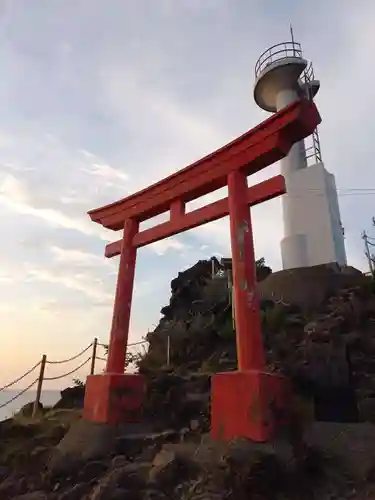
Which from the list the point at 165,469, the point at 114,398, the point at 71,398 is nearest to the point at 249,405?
the point at 165,469

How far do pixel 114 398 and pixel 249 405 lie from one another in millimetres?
2296

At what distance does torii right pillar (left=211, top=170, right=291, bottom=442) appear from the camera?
4382 mm

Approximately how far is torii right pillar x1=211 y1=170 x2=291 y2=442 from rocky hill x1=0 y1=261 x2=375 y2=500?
201 millimetres

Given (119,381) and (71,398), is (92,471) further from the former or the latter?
(71,398)

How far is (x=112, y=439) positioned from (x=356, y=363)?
3.92m

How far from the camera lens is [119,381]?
5.99 metres

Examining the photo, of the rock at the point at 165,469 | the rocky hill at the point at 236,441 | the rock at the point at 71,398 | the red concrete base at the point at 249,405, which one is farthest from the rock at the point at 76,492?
the rock at the point at 71,398

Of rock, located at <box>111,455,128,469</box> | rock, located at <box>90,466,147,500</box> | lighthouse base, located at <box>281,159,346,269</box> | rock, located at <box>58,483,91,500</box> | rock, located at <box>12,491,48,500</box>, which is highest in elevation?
lighthouse base, located at <box>281,159,346,269</box>

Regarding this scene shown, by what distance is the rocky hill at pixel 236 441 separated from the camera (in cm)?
397

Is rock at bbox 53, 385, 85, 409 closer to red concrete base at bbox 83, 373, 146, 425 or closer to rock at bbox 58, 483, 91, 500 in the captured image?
red concrete base at bbox 83, 373, 146, 425

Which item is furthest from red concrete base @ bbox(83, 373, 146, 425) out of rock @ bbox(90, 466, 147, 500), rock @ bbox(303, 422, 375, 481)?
rock @ bbox(303, 422, 375, 481)

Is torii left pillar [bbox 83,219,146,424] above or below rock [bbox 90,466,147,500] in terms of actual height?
above

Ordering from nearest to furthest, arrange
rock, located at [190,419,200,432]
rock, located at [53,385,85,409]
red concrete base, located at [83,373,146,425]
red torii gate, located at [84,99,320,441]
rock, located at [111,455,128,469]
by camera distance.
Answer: red torii gate, located at [84,99,320,441], rock, located at [111,455,128,469], rock, located at [190,419,200,432], red concrete base, located at [83,373,146,425], rock, located at [53,385,85,409]

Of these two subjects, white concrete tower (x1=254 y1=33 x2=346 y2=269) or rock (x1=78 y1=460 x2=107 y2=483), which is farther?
white concrete tower (x1=254 y1=33 x2=346 y2=269)
